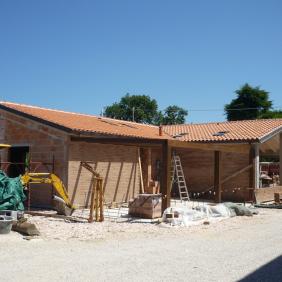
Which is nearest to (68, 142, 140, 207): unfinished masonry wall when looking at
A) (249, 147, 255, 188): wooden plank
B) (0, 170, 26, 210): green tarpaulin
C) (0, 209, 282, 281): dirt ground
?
(0, 170, 26, 210): green tarpaulin

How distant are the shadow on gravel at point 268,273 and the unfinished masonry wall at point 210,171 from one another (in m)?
12.2

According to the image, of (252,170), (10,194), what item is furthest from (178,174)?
(10,194)

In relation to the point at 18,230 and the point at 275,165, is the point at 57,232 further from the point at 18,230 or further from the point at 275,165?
the point at 275,165

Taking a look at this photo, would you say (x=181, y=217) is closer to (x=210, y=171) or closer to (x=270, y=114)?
(x=210, y=171)

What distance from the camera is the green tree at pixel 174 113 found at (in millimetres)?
67375

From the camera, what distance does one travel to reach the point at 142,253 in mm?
8766

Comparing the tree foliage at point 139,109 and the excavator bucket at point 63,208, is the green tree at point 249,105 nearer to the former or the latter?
the tree foliage at point 139,109

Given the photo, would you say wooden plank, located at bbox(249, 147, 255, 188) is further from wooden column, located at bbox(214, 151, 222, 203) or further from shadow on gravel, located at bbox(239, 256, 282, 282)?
shadow on gravel, located at bbox(239, 256, 282, 282)

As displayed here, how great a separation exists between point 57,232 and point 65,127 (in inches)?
201

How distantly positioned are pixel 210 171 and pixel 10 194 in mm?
11751

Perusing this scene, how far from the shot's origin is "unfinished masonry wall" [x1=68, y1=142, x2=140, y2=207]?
15.9 m

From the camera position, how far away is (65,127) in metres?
15.3

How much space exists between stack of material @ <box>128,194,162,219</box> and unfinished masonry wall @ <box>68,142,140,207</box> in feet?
8.49

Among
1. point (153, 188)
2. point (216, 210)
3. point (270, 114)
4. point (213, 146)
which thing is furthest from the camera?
point (270, 114)
